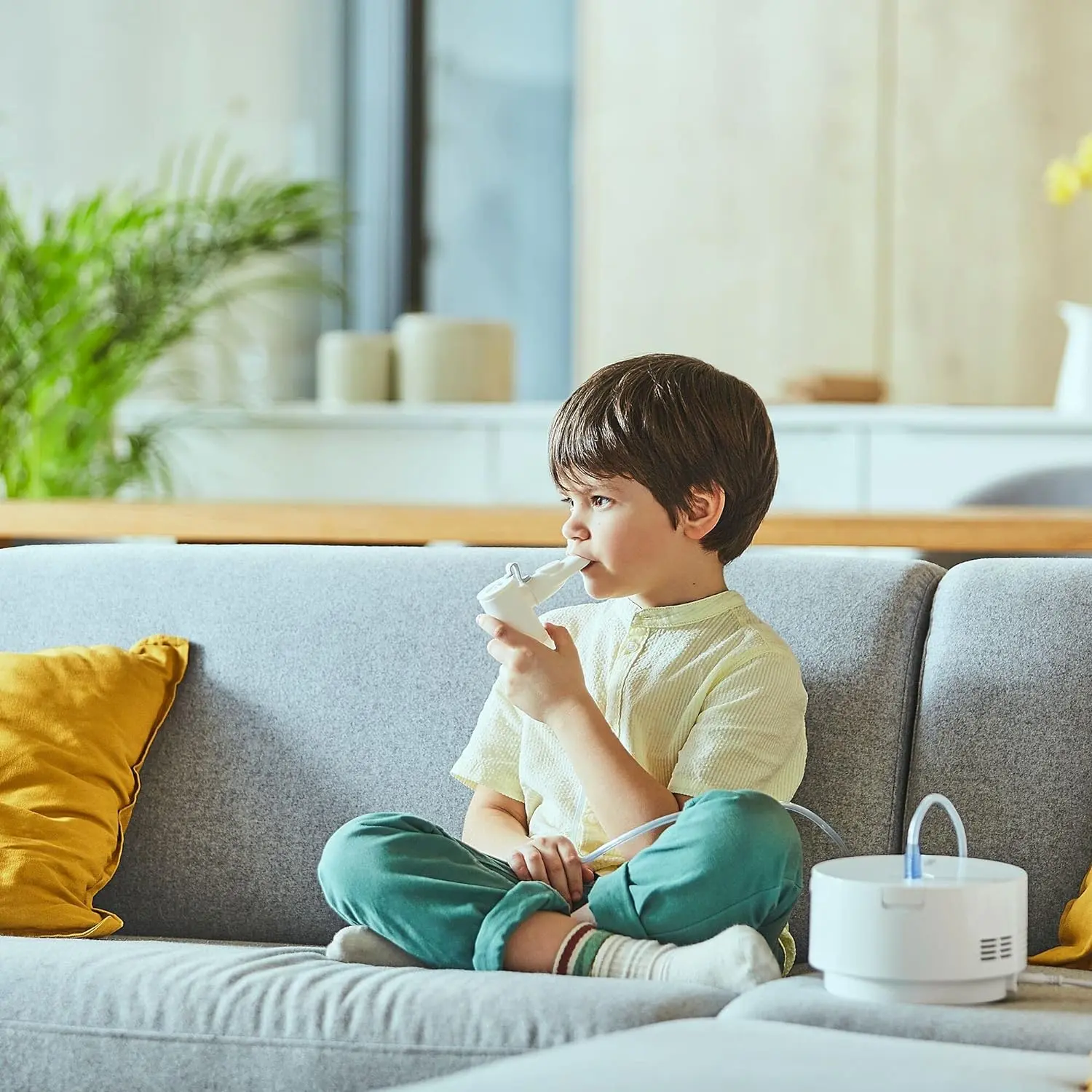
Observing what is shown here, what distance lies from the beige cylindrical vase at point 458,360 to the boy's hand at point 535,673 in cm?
287

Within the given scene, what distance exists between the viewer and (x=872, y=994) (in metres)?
1.33

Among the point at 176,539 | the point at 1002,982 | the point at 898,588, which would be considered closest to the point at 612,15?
the point at 176,539

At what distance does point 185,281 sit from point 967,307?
2.00 meters

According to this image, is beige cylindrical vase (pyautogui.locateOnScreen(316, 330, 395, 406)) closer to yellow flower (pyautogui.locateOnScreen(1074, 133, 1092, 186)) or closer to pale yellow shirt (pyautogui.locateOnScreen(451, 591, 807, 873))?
yellow flower (pyautogui.locateOnScreen(1074, 133, 1092, 186))

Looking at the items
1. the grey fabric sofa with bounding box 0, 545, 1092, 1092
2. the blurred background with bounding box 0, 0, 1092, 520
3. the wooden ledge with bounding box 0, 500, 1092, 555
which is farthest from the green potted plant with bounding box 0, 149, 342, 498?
the grey fabric sofa with bounding box 0, 545, 1092, 1092

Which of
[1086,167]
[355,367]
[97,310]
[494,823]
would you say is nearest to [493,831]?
[494,823]

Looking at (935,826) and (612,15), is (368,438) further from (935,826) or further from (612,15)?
(935,826)

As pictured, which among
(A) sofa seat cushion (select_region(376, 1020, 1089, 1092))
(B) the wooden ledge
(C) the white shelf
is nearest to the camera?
(A) sofa seat cushion (select_region(376, 1020, 1089, 1092))

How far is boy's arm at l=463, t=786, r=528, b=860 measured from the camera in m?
1.62

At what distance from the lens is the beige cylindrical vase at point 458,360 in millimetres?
4391

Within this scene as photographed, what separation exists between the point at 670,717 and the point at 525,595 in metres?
0.18

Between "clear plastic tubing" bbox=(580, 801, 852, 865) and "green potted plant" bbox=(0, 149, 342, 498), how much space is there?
226 centimetres

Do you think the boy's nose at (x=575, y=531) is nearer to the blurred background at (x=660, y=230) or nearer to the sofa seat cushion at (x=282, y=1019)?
the sofa seat cushion at (x=282, y=1019)

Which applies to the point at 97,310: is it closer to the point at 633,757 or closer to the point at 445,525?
the point at 445,525
